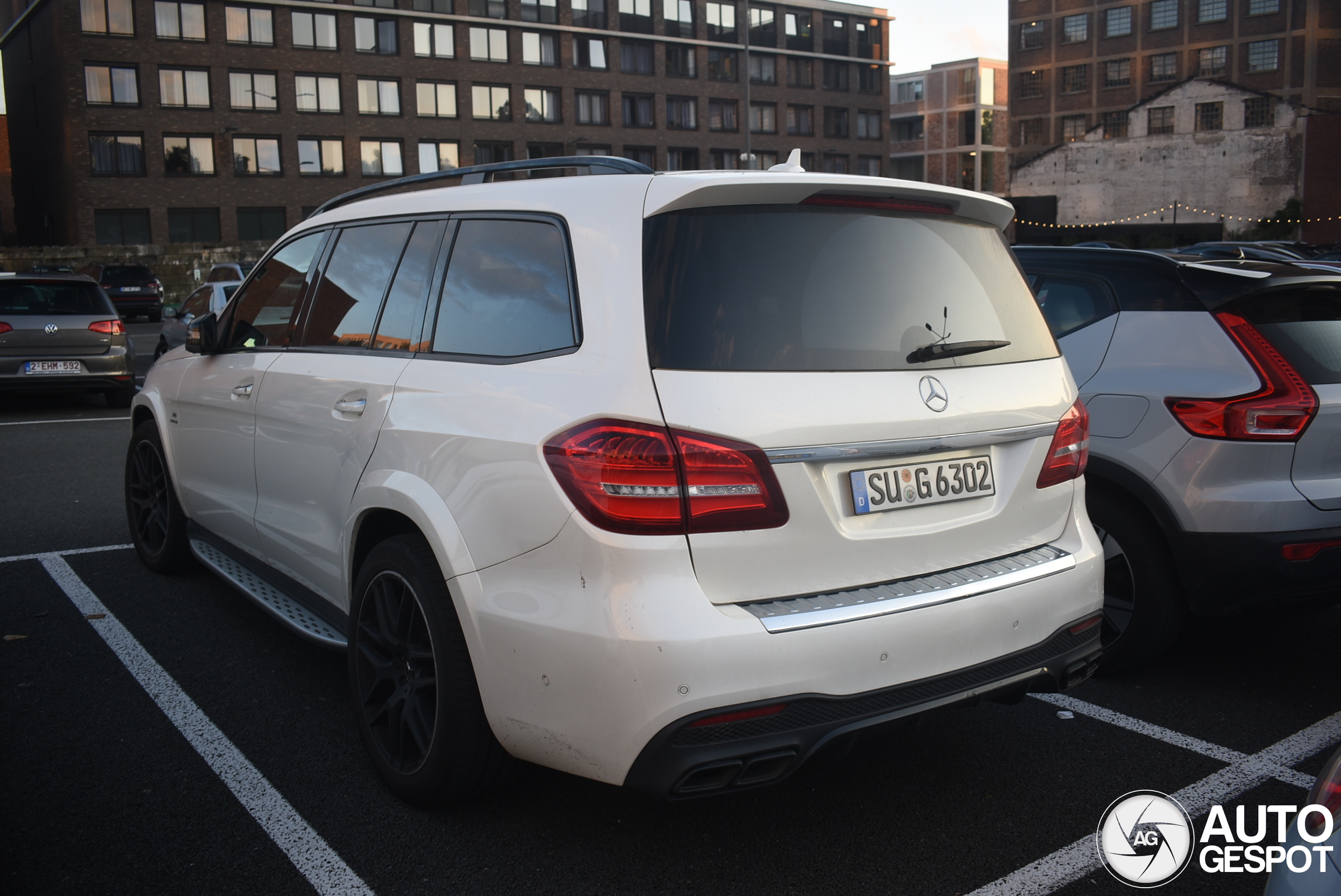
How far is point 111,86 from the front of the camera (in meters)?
52.4

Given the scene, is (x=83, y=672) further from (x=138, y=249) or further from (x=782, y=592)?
(x=138, y=249)

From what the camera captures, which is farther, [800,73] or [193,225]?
[800,73]

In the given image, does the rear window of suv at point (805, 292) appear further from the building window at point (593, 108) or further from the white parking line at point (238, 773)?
the building window at point (593, 108)

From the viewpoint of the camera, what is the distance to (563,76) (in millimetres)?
65000

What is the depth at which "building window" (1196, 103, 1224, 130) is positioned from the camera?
56.3 metres

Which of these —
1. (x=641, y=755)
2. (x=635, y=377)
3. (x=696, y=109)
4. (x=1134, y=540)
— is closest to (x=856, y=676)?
(x=641, y=755)

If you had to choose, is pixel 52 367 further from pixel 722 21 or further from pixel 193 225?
pixel 722 21

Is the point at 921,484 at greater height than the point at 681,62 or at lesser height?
lesser

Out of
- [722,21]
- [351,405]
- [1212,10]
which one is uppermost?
[722,21]

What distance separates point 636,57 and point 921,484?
69.9 m

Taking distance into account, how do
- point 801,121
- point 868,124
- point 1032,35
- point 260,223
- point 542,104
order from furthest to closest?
point 868,124, point 801,121, point 1032,35, point 542,104, point 260,223

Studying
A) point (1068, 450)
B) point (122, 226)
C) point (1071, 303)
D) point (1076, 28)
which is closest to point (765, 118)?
point (1076, 28)

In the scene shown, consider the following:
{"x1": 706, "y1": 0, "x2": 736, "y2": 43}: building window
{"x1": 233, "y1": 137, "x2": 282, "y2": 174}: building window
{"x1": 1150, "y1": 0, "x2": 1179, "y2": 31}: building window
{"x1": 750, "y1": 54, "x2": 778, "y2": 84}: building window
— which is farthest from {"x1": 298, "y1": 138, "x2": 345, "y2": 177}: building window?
{"x1": 1150, "y1": 0, "x2": 1179, "y2": 31}: building window

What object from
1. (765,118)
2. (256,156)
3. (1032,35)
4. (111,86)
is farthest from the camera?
(1032,35)
